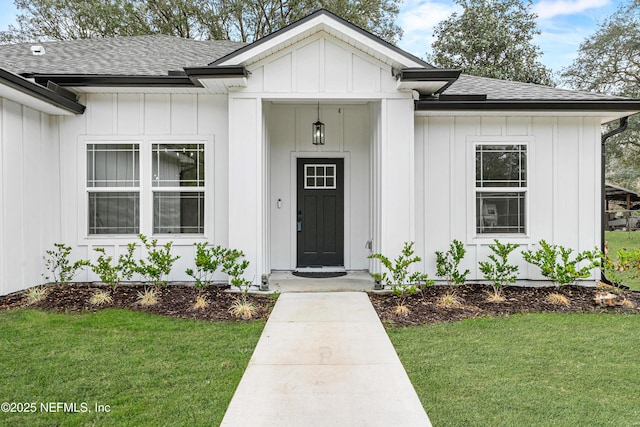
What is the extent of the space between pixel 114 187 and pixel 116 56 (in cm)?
287

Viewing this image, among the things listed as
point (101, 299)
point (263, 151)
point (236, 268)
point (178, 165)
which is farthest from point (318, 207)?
point (101, 299)

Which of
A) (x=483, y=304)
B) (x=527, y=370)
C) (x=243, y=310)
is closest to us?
(x=527, y=370)

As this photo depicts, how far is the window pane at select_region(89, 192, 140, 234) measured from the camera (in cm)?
648

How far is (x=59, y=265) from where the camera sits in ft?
20.4

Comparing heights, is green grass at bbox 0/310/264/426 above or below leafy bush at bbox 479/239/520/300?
below

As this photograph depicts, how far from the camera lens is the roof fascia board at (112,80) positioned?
5.95 m

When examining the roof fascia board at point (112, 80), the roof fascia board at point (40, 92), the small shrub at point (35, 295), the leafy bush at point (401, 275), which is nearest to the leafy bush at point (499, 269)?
the leafy bush at point (401, 275)

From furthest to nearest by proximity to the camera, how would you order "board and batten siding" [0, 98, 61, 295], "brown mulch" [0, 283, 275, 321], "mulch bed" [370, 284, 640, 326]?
"board and batten siding" [0, 98, 61, 295] < "brown mulch" [0, 283, 275, 321] < "mulch bed" [370, 284, 640, 326]

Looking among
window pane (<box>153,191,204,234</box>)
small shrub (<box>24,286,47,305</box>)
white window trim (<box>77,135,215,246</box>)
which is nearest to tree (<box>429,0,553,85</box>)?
white window trim (<box>77,135,215,246</box>)

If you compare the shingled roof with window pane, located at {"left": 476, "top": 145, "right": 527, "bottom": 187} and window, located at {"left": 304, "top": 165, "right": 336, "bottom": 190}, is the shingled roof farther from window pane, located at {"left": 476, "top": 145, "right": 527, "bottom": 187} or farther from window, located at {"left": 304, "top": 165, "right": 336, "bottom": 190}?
window pane, located at {"left": 476, "top": 145, "right": 527, "bottom": 187}

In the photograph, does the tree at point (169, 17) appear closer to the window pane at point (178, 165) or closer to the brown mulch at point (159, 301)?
the window pane at point (178, 165)

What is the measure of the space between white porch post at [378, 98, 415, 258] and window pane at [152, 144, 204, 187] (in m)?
2.99

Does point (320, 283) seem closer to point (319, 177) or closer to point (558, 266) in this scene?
point (319, 177)

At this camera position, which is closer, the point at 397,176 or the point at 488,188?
the point at 397,176
